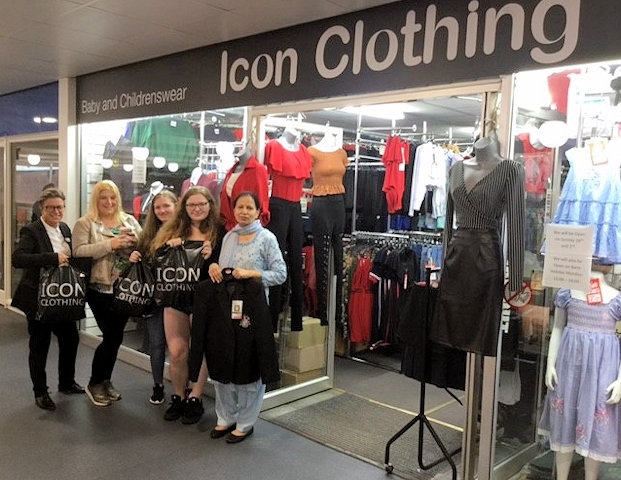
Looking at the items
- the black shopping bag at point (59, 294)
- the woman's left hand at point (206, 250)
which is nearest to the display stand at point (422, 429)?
the woman's left hand at point (206, 250)

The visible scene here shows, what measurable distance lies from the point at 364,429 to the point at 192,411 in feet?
3.67

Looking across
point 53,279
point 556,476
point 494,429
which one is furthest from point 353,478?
point 53,279

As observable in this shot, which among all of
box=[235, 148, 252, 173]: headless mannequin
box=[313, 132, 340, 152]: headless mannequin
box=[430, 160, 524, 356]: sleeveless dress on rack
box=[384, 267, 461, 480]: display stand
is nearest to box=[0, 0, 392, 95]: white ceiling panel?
box=[235, 148, 252, 173]: headless mannequin

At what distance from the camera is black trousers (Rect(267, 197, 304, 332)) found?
13.1 ft

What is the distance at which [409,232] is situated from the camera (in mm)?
5715

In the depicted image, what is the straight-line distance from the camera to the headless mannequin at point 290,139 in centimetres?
406

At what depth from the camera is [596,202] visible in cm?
280

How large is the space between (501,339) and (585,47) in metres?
1.42

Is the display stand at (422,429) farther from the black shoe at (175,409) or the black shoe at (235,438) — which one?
the black shoe at (175,409)

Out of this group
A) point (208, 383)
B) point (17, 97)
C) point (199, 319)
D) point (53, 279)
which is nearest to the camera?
point (199, 319)

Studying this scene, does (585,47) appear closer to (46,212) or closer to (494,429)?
(494,429)

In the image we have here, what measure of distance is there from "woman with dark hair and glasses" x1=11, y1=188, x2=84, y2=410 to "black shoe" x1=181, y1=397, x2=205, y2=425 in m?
0.92

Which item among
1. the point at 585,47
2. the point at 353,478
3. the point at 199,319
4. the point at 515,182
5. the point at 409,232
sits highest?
the point at 585,47

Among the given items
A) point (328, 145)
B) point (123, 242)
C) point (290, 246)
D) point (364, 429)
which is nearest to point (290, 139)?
point (328, 145)
